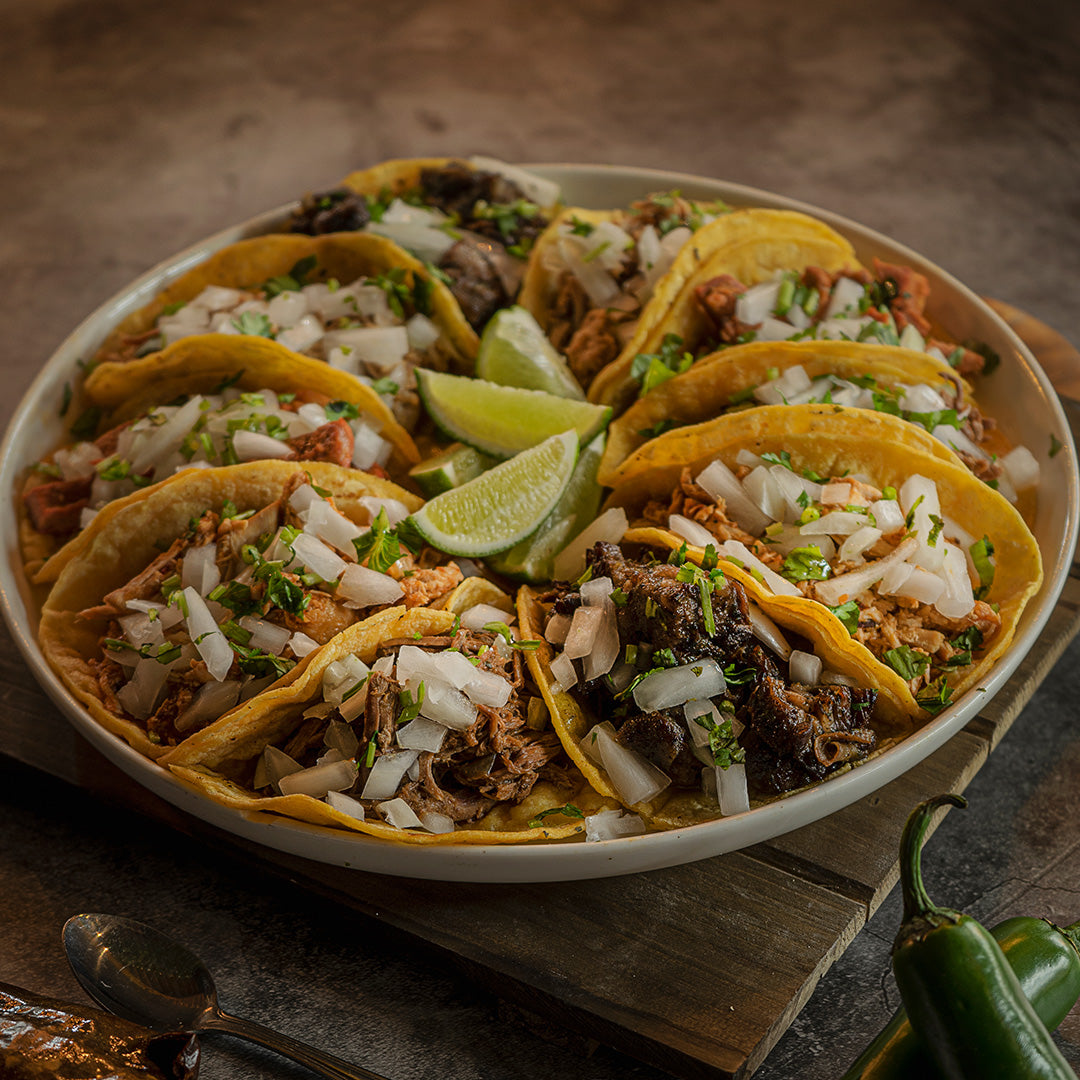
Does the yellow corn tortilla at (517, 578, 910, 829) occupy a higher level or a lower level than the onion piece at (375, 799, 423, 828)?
higher

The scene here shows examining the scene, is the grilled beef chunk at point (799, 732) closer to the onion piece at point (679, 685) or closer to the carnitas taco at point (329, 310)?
the onion piece at point (679, 685)

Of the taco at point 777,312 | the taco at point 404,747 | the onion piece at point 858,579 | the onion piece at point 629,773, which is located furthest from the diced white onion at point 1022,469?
the taco at point 404,747

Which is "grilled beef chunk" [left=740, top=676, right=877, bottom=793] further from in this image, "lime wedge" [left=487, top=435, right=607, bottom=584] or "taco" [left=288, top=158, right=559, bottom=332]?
"taco" [left=288, top=158, right=559, bottom=332]

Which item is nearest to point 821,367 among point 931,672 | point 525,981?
point 931,672

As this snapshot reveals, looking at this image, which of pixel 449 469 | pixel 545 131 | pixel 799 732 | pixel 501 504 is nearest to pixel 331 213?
pixel 449 469

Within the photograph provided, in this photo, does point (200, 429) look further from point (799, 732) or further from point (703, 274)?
point (799, 732)

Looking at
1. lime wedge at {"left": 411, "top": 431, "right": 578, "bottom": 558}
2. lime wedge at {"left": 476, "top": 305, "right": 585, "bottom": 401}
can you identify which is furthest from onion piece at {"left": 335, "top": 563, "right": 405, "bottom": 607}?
lime wedge at {"left": 476, "top": 305, "right": 585, "bottom": 401}
